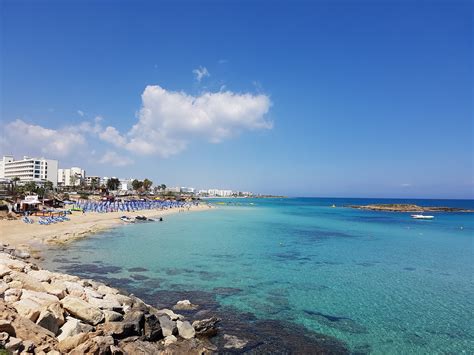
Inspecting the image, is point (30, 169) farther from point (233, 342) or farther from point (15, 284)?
point (233, 342)

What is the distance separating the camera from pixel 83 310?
883 centimetres

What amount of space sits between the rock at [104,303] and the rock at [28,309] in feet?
6.32

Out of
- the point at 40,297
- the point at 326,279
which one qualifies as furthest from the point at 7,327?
the point at 326,279

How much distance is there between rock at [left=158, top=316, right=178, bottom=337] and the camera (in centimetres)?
930

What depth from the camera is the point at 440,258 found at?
24.1 metres

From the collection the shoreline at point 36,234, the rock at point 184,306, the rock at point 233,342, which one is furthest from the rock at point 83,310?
the shoreline at point 36,234

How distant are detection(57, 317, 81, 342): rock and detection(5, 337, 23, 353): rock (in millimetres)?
1301

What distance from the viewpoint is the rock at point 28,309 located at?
7551 millimetres

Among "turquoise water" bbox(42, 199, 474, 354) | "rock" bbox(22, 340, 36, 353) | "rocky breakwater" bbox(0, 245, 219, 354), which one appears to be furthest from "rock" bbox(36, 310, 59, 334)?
"turquoise water" bbox(42, 199, 474, 354)

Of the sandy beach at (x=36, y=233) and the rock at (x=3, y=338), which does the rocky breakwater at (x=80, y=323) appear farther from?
the sandy beach at (x=36, y=233)

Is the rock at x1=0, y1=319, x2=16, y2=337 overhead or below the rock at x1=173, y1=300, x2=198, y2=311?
overhead

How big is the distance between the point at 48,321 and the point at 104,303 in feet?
7.74

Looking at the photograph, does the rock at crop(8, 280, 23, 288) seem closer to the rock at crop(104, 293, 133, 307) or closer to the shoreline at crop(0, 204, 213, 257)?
the rock at crop(104, 293, 133, 307)

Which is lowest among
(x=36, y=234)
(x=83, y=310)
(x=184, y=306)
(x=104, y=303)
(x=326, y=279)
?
(x=326, y=279)
